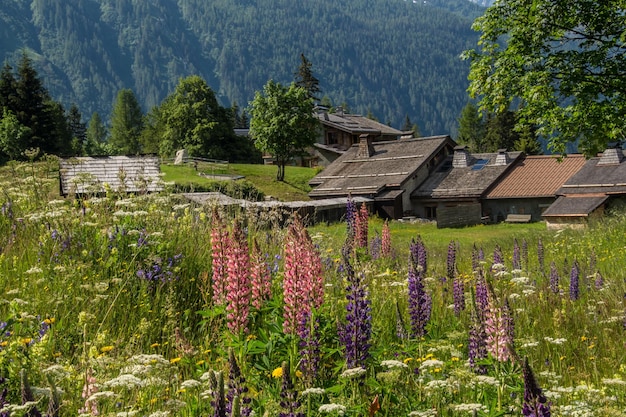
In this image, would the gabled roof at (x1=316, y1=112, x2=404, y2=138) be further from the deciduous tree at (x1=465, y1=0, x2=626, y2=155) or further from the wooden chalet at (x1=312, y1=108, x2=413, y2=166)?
the deciduous tree at (x1=465, y1=0, x2=626, y2=155)

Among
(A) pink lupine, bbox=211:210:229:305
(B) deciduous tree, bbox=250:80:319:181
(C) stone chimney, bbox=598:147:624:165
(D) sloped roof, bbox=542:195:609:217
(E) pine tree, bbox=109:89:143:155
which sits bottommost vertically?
(D) sloped roof, bbox=542:195:609:217

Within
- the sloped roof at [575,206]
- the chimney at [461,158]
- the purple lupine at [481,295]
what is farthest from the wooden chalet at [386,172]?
the purple lupine at [481,295]

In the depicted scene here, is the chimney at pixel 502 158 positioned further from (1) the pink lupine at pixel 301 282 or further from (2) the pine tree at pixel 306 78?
(1) the pink lupine at pixel 301 282

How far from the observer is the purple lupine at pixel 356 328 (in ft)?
13.3

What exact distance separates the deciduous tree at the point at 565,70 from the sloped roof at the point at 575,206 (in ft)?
60.7

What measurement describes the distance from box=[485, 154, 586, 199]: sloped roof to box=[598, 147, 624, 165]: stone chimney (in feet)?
11.1

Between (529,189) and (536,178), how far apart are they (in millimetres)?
1996

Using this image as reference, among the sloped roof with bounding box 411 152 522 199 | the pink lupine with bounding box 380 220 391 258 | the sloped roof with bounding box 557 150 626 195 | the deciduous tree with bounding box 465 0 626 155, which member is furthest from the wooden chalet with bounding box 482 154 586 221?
the pink lupine with bounding box 380 220 391 258

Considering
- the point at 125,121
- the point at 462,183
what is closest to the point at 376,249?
the point at 462,183

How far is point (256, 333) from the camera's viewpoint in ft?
16.5

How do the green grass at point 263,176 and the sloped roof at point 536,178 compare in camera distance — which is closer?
the sloped roof at point 536,178

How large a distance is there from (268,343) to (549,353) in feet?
10.9

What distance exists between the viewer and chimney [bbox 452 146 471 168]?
181ft

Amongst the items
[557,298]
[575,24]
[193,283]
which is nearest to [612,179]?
[575,24]
